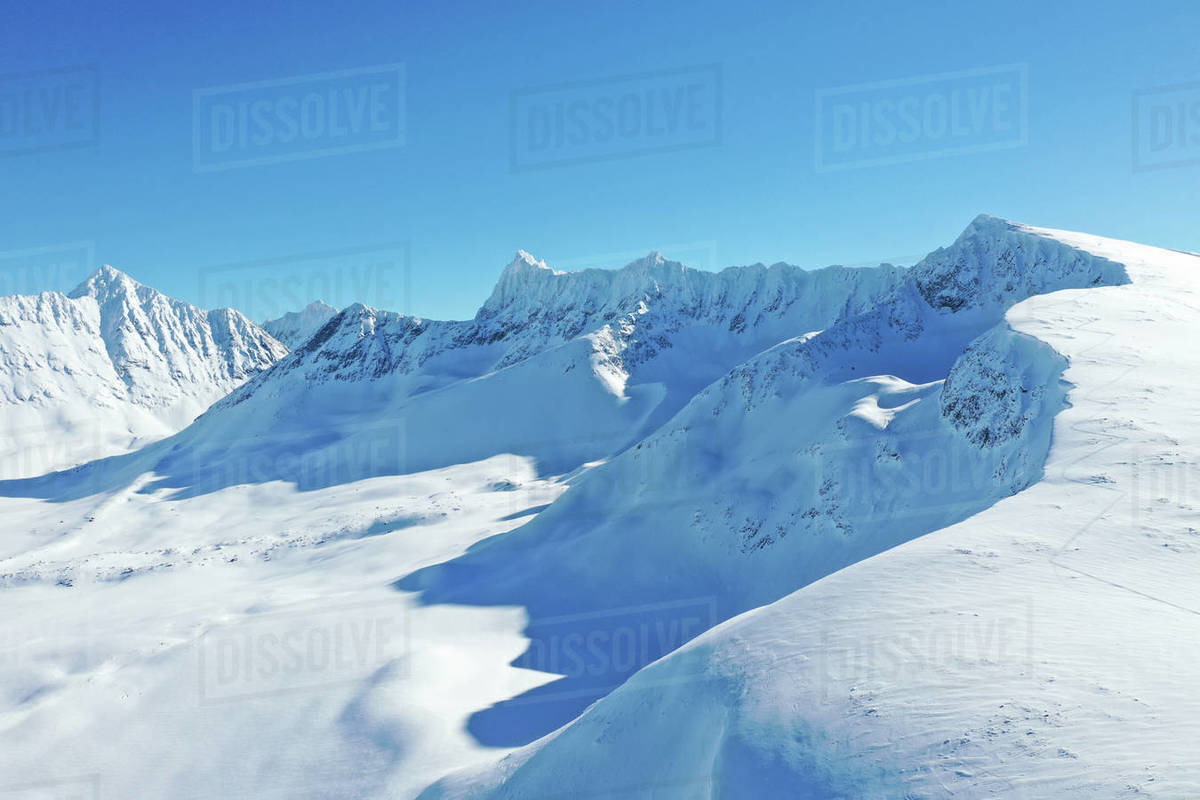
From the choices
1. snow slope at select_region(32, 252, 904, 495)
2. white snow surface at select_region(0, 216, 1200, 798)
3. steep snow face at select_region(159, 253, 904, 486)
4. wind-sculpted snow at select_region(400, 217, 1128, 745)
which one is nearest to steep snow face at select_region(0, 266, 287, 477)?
snow slope at select_region(32, 252, 904, 495)

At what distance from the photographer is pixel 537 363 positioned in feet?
312

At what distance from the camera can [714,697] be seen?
1303cm

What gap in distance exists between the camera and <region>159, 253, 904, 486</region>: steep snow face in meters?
84.9

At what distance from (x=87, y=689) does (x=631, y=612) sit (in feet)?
75.0

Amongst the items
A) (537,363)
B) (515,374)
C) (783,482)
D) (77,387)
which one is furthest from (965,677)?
(77,387)

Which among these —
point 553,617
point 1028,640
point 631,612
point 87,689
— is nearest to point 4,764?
point 87,689

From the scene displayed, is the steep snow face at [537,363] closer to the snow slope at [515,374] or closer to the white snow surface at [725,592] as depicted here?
the snow slope at [515,374]

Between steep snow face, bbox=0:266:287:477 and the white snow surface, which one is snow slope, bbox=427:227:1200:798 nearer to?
the white snow surface

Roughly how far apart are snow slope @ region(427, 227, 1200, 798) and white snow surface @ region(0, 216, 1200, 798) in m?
0.06

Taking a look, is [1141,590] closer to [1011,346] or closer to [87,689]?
[1011,346]

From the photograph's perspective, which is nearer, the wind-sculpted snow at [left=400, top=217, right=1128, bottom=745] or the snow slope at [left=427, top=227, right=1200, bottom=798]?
the snow slope at [left=427, top=227, right=1200, bottom=798]

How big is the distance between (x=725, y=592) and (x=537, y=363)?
2549 inches

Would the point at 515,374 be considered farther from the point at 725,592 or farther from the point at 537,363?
the point at 725,592

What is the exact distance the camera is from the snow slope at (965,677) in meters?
9.36
